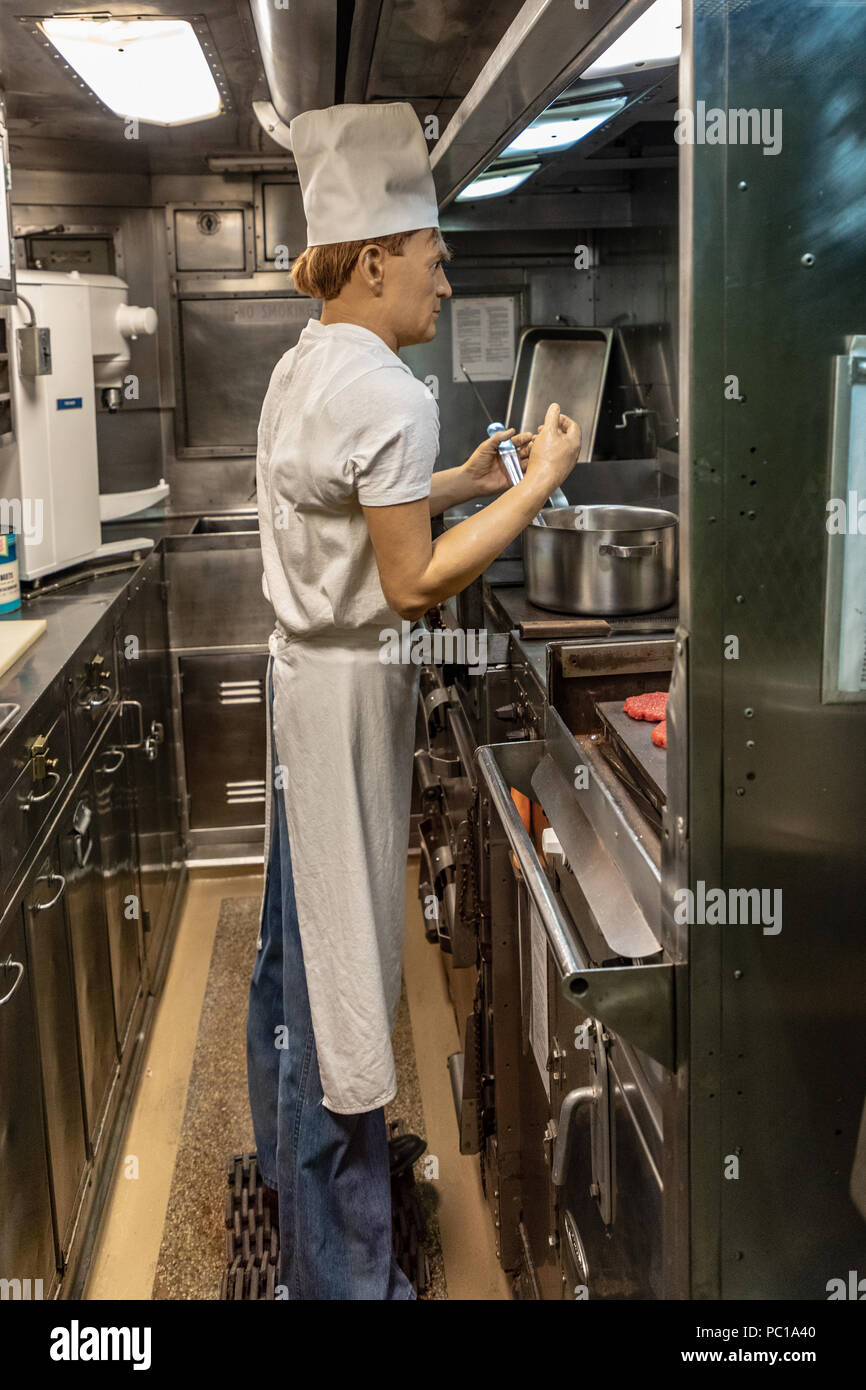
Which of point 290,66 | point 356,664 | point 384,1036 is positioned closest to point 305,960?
point 384,1036

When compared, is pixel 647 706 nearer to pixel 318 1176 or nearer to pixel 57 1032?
pixel 318 1176

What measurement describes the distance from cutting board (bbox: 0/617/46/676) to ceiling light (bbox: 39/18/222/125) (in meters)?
1.35

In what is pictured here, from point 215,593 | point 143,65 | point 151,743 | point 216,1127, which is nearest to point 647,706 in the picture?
point 216,1127

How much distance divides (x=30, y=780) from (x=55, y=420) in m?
1.30

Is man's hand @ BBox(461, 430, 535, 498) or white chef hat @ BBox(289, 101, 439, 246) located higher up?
white chef hat @ BBox(289, 101, 439, 246)

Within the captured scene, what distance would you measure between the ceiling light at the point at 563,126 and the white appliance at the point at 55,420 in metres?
1.17

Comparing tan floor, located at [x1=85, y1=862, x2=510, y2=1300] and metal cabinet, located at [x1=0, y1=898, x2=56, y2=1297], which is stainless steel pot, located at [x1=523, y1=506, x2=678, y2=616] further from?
tan floor, located at [x1=85, y1=862, x2=510, y2=1300]

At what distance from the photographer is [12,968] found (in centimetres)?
186

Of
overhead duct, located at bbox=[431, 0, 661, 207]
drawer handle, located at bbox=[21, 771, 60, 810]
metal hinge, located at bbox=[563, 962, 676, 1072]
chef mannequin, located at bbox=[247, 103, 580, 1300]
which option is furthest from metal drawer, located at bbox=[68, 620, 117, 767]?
metal hinge, located at bbox=[563, 962, 676, 1072]

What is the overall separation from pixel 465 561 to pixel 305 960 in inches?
28.4

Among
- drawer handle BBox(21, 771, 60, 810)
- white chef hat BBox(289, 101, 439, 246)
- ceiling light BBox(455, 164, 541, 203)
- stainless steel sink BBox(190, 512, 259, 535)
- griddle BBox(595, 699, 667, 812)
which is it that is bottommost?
drawer handle BBox(21, 771, 60, 810)

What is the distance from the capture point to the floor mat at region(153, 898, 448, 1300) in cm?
236

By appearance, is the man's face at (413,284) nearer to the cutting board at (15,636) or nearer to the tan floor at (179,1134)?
the cutting board at (15,636)

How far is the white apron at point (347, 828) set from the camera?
1.91m
